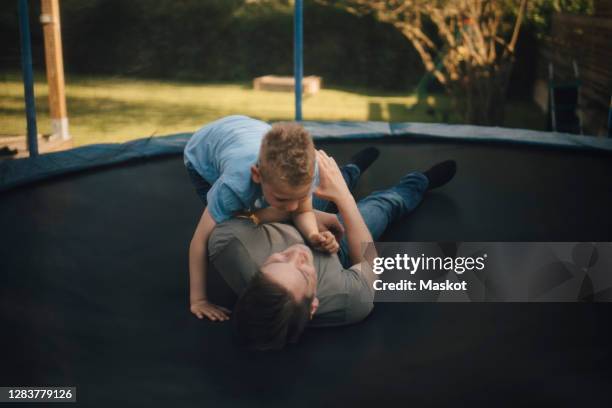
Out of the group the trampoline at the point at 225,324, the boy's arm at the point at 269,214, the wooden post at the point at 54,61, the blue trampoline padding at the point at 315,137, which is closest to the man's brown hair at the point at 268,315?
the trampoline at the point at 225,324

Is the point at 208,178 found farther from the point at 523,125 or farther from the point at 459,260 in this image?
the point at 523,125

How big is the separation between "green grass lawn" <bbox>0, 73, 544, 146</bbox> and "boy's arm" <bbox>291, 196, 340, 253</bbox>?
3286mm

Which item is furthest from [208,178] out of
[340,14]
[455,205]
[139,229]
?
[340,14]

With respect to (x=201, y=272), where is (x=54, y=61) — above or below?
above

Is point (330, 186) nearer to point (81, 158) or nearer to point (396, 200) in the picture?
point (396, 200)

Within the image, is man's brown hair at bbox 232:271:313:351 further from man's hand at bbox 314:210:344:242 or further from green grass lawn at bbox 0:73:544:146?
green grass lawn at bbox 0:73:544:146

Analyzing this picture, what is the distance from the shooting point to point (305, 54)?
21.5 ft

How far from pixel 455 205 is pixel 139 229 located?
864 mm

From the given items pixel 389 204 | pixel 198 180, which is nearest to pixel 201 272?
pixel 198 180

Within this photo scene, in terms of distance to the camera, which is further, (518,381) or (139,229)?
(139,229)

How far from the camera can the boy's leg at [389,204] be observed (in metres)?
1.61

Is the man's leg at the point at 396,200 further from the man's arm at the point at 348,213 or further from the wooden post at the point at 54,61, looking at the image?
the wooden post at the point at 54,61

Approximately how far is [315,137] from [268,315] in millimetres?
1613

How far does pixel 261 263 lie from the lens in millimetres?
1197
